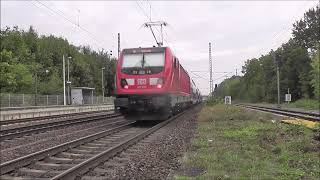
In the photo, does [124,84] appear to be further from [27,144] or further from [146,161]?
[146,161]

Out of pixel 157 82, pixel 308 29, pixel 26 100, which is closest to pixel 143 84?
pixel 157 82

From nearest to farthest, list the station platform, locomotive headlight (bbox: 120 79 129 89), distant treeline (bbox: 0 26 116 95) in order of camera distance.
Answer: locomotive headlight (bbox: 120 79 129 89)
the station platform
distant treeline (bbox: 0 26 116 95)

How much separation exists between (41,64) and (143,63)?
63667mm

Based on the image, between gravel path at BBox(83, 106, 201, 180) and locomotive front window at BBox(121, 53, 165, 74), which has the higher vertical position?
locomotive front window at BBox(121, 53, 165, 74)

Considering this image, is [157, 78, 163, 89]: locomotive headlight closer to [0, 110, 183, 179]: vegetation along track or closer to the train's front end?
the train's front end

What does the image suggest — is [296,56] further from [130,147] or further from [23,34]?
[130,147]

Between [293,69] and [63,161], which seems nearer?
[63,161]

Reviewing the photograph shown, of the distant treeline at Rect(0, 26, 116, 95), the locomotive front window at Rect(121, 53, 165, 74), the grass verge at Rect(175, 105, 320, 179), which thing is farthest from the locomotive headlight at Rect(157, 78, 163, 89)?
the distant treeline at Rect(0, 26, 116, 95)

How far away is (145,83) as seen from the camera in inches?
→ 813

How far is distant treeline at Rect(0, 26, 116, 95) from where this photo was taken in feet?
210

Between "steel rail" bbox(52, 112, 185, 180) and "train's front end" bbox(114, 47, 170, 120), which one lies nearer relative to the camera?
"steel rail" bbox(52, 112, 185, 180)

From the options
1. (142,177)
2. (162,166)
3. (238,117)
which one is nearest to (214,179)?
(142,177)

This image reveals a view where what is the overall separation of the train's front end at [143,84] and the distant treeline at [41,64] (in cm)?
3547

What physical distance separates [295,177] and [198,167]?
1.91 meters
